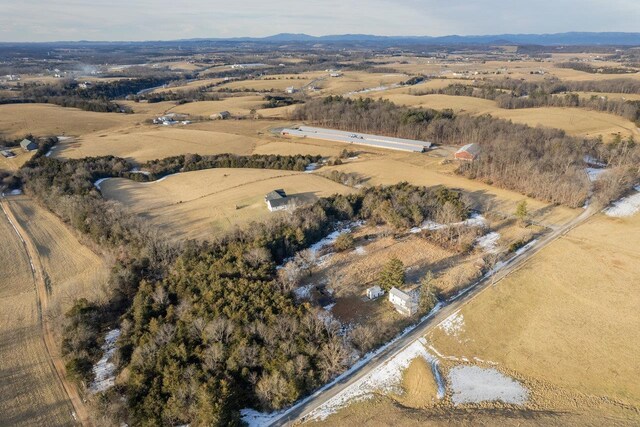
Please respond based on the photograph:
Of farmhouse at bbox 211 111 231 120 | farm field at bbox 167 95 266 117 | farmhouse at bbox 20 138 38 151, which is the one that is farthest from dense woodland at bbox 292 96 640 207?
farmhouse at bbox 20 138 38 151

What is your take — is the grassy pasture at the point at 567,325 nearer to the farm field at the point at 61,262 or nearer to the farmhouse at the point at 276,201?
the farmhouse at the point at 276,201

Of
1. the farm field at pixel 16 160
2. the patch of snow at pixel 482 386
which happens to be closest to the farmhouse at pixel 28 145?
the farm field at pixel 16 160

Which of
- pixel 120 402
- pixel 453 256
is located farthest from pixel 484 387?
pixel 120 402

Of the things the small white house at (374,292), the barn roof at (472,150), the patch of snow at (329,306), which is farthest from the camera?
the barn roof at (472,150)

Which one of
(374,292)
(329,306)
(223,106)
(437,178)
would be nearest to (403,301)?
(374,292)

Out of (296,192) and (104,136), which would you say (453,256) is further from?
(104,136)
